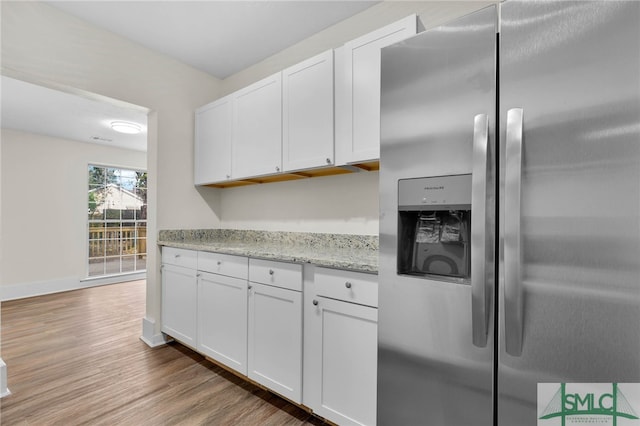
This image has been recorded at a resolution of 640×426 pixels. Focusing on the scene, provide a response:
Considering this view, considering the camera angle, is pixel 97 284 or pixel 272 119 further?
pixel 97 284

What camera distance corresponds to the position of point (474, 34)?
3.29ft

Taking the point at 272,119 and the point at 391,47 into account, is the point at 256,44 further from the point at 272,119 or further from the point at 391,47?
the point at 391,47

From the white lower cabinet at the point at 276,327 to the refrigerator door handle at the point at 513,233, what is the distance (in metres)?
1.04

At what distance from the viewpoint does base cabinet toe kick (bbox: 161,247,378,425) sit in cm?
143

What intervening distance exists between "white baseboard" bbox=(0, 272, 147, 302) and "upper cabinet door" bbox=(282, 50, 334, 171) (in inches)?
190

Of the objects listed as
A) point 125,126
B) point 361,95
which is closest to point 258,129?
point 361,95

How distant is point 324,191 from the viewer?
2.41m

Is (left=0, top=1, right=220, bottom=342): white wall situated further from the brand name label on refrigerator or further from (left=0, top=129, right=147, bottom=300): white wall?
(left=0, top=129, right=147, bottom=300): white wall

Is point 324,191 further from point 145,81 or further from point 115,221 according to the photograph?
point 115,221

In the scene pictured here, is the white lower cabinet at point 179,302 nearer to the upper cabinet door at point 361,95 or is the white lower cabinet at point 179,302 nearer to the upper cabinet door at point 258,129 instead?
the upper cabinet door at point 258,129

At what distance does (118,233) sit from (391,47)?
6049 mm

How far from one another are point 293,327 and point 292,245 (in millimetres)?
896

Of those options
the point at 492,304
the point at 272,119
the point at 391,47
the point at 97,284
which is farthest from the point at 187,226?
the point at 97,284

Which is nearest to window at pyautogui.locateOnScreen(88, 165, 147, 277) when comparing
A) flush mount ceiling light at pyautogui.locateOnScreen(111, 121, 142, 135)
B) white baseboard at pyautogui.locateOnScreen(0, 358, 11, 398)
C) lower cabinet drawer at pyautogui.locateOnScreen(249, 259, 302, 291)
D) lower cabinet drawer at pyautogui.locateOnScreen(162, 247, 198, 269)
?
flush mount ceiling light at pyautogui.locateOnScreen(111, 121, 142, 135)
